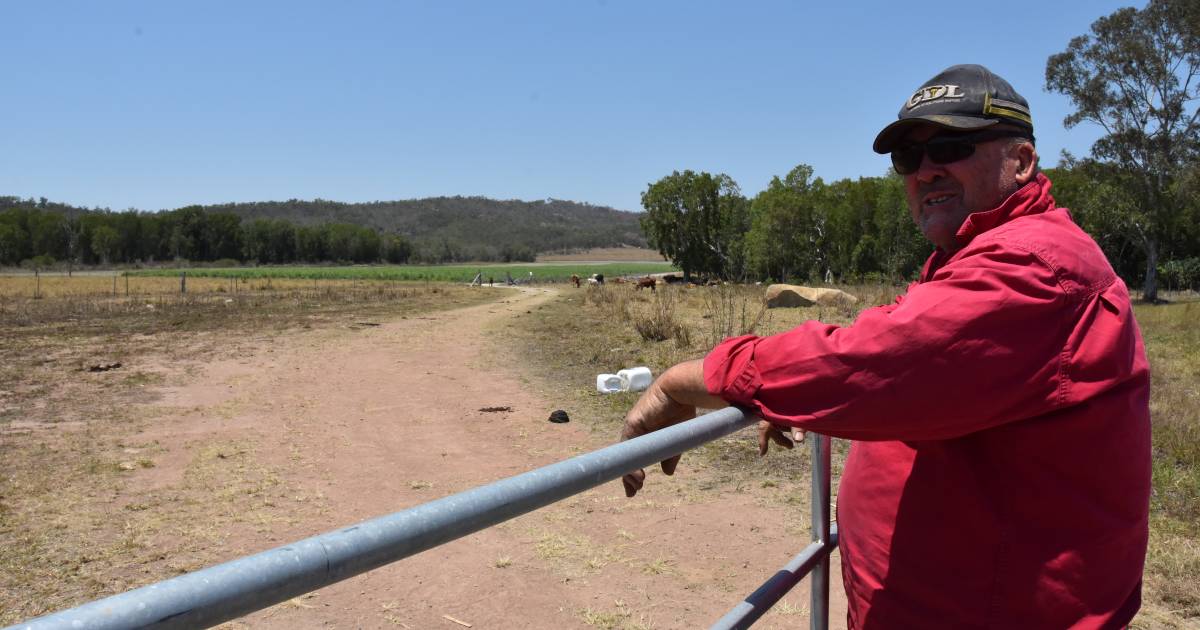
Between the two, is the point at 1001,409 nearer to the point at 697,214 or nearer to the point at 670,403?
the point at 670,403

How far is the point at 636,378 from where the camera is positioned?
10.1m

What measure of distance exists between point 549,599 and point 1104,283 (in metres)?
3.60

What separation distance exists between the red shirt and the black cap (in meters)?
0.14

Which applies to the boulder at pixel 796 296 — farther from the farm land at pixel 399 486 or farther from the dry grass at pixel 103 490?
the dry grass at pixel 103 490

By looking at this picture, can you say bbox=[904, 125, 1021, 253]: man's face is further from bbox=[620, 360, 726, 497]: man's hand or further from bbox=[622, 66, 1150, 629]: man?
bbox=[620, 360, 726, 497]: man's hand

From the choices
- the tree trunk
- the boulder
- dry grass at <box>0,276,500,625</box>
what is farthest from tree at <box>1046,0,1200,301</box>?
dry grass at <box>0,276,500,625</box>

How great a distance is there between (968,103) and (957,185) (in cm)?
16

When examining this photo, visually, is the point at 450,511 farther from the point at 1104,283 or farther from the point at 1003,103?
the point at 1003,103

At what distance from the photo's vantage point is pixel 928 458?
1431 millimetres

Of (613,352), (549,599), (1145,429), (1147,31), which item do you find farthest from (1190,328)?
(1147,31)

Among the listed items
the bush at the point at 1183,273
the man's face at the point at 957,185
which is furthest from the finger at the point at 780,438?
the bush at the point at 1183,273

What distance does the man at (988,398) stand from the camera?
3.89ft

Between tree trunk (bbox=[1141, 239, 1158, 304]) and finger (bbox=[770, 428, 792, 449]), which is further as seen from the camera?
tree trunk (bbox=[1141, 239, 1158, 304])

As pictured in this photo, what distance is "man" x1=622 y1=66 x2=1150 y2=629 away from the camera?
119 cm
